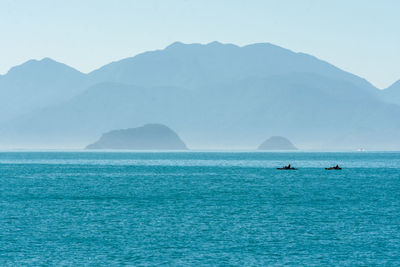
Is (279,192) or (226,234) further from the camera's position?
(279,192)

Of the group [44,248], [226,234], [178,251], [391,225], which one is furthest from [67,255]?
[391,225]

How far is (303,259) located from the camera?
5441cm

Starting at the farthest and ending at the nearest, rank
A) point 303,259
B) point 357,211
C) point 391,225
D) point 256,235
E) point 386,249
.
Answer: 1. point 357,211
2. point 391,225
3. point 256,235
4. point 386,249
5. point 303,259

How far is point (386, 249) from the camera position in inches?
2298

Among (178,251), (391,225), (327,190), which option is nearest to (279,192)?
(327,190)

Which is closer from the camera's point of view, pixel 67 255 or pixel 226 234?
pixel 67 255

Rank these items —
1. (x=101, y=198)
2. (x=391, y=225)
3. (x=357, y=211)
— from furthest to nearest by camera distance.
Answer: (x=101, y=198) → (x=357, y=211) → (x=391, y=225)

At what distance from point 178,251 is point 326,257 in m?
12.7

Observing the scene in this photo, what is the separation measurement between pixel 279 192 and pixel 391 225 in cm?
4851

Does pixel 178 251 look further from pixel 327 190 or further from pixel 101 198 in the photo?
pixel 327 190

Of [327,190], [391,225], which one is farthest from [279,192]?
[391,225]

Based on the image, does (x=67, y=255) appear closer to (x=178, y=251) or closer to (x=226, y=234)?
(x=178, y=251)

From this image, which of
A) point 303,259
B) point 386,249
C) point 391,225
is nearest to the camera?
point 303,259

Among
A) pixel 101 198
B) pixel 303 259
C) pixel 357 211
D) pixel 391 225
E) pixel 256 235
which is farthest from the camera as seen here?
pixel 101 198
